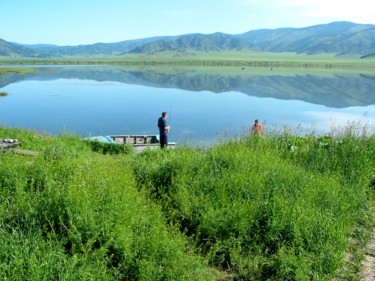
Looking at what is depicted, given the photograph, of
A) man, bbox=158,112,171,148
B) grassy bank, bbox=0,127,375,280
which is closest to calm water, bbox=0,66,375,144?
man, bbox=158,112,171,148

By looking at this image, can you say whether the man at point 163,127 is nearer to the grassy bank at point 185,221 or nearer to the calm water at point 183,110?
the grassy bank at point 185,221

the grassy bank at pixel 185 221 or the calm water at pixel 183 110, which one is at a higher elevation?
the grassy bank at pixel 185 221

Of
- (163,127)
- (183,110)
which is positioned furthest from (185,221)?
(183,110)

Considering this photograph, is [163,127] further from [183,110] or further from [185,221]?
[183,110]

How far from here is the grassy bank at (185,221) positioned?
5.33 m

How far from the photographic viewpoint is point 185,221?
720 centimetres

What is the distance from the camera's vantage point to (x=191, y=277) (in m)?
5.20

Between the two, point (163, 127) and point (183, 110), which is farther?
point (183, 110)

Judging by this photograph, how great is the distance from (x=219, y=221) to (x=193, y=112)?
38478 mm

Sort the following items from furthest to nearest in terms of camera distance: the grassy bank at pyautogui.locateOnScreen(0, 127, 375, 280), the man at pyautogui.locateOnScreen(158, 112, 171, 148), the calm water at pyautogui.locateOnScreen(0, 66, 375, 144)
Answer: the calm water at pyautogui.locateOnScreen(0, 66, 375, 144) → the man at pyautogui.locateOnScreen(158, 112, 171, 148) → the grassy bank at pyautogui.locateOnScreen(0, 127, 375, 280)

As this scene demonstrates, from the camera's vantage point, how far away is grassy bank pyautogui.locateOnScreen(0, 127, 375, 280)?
533 cm

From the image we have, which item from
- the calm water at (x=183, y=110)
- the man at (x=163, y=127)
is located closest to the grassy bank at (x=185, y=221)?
the man at (x=163, y=127)

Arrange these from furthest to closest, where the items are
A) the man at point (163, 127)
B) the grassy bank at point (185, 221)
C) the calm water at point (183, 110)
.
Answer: the calm water at point (183, 110) → the man at point (163, 127) → the grassy bank at point (185, 221)

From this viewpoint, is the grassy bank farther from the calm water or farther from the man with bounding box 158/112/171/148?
the calm water
